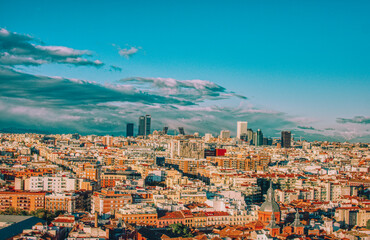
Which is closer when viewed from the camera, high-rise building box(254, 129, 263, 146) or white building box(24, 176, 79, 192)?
white building box(24, 176, 79, 192)

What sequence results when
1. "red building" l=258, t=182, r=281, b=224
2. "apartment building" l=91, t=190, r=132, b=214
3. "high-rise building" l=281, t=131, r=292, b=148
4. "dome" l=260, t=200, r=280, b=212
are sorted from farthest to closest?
1. "high-rise building" l=281, t=131, r=292, b=148
2. "apartment building" l=91, t=190, r=132, b=214
3. "dome" l=260, t=200, r=280, b=212
4. "red building" l=258, t=182, r=281, b=224

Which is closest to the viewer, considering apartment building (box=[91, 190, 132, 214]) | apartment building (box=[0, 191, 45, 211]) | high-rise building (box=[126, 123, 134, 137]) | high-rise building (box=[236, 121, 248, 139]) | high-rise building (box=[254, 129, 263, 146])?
apartment building (box=[91, 190, 132, 214])

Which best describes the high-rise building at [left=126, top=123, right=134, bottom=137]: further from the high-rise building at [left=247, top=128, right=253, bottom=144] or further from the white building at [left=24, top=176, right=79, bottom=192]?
the white building at [left=24, top=176, right=79, bottom=192]

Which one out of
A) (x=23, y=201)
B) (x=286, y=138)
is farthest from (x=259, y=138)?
(x=23, y=201)

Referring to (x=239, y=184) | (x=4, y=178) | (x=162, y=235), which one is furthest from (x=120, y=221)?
(x=4, y=178)

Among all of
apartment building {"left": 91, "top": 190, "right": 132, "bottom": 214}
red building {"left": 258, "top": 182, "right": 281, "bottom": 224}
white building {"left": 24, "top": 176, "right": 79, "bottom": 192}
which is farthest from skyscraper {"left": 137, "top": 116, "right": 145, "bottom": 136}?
red building {"left": 258, "top": 182, "right": 281, "bottom": 224}

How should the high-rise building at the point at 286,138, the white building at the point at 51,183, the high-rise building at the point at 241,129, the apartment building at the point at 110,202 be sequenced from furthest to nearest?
the high-rise building at the point at 241,129, the high-rise building at the point at 286,138, the white building at the point at 51,183, the apartment building at the point at 110,202

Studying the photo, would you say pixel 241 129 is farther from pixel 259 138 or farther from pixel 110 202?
pixel 110 202

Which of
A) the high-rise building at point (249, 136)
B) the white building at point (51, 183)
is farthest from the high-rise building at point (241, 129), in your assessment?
the white building at point (51, 183)

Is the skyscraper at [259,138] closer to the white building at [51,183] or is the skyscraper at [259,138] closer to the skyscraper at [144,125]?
the skyscraper at [144,125]

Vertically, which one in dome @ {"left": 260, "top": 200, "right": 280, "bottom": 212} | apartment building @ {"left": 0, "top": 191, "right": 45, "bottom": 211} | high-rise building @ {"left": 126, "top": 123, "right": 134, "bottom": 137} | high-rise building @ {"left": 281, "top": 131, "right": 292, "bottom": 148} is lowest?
apartment building @ {"left": 0, "top": 191, "right": 45, "bottom": 211}

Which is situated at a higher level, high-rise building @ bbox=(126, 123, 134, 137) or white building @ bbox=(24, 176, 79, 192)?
high-rise building @ bbox=(126, 123, 134, 137)
